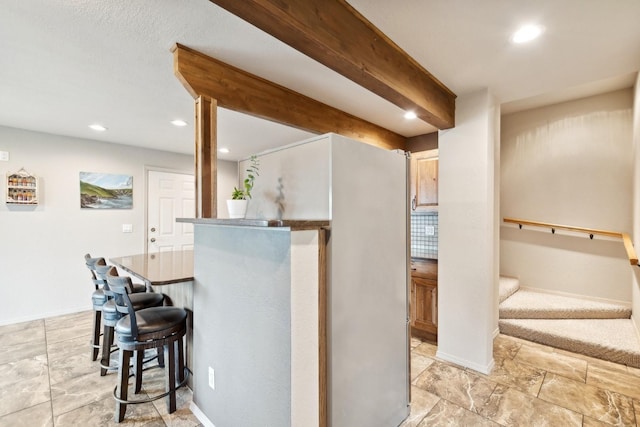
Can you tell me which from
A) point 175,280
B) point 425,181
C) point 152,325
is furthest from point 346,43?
point 425,181

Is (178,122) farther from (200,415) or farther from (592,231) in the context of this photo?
(592,231)

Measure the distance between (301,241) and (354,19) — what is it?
1273 millimetres

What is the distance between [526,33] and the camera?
1757 millimetres

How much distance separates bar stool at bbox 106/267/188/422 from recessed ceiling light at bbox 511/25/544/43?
2.85 meters

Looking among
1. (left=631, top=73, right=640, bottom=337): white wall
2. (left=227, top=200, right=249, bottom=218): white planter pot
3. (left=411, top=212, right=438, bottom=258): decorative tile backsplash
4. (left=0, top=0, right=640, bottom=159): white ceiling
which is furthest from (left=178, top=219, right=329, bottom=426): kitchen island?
(left=631, top=73, right=640, bottom=337): white wall

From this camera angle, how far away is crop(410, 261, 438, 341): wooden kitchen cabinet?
309 cm

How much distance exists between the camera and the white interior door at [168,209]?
4836 millimetres

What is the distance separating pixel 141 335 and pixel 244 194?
3.68 feet

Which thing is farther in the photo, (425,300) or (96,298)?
(425,300)

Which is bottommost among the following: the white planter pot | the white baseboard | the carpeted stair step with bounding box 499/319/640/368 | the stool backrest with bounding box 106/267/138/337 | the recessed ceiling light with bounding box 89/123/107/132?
the white baseboard

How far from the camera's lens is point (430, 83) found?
7.73ft

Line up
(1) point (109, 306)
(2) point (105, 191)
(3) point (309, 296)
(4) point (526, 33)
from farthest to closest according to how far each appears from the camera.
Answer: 1. (2) point (105, 191)
2. (1) point (109, 306)
3. (4) point (526, 33)
4. (3) point (309, 296)

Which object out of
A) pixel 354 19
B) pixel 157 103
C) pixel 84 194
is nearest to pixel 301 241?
pixel 354 19

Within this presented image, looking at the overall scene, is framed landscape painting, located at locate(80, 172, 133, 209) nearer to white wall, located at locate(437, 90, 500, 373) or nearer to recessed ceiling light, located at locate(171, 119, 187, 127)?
recessed ceiling light, located at locate(171, 119, 187, 127)
